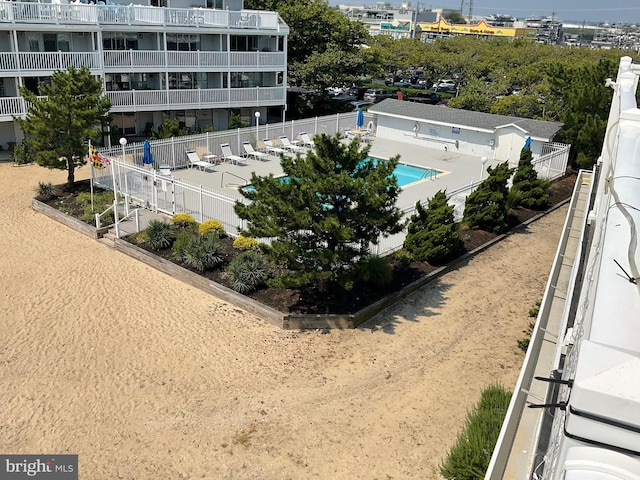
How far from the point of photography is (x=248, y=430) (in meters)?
9.98

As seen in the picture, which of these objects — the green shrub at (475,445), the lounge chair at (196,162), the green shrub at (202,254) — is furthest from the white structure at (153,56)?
the green shrub at (475,445)

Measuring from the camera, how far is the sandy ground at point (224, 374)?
30.9 ft

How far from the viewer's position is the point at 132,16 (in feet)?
94.4

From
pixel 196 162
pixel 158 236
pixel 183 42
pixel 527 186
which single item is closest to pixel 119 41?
pixel 183 42

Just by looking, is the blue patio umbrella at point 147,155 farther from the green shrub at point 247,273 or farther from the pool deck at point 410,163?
the green shrub at point 247,273

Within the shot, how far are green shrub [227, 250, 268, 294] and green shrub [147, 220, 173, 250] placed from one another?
2.75 meters

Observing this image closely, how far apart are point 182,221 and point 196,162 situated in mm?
8032

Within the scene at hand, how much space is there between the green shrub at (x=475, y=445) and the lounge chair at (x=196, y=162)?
18.7 meters

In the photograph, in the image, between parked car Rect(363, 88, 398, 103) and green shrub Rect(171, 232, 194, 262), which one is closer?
green shrub Rect(171, 232, 194, 262)

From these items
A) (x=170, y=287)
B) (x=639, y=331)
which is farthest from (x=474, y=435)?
(x=170, y=287)

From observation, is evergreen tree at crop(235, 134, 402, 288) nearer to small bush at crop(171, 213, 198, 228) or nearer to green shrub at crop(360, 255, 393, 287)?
green shrub at crop(360, 255, 393, 287)

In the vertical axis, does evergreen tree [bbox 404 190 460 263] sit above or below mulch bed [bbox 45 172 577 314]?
above

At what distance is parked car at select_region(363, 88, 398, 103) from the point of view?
2071 inches

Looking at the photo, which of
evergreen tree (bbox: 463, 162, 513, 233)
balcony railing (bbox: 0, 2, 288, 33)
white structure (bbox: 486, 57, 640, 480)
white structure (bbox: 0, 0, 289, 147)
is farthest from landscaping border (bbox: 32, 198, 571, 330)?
balcony railing (bbox: 0, 2, 288, 33)
